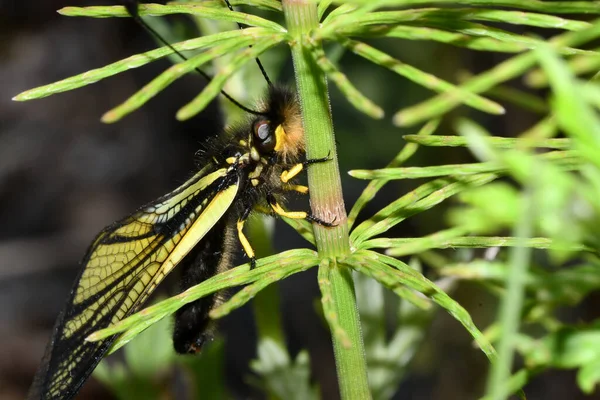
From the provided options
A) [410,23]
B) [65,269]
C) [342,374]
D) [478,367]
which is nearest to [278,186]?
[342,374]

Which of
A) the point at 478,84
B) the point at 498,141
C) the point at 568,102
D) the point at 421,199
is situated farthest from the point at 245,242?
the point at 568,102

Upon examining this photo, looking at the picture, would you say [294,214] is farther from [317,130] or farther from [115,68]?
[115,68]

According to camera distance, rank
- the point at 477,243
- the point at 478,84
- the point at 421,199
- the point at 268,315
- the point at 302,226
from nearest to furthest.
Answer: the point at 478,84 < the point at 477,243 < the point at 421,199 < the point at 302,226 < the point at 268,315

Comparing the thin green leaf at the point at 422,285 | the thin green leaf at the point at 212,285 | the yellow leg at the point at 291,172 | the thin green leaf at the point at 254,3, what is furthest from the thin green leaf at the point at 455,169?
the yellow leg at the point at 291,172

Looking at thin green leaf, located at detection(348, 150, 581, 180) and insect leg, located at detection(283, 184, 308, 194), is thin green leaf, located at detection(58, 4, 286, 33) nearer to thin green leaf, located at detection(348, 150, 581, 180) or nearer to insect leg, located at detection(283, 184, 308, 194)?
thin green leaf, located at detection(348, 150, 581, 180)

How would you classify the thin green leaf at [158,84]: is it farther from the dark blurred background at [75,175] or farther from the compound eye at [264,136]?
the dark blurred background at [75,175]
